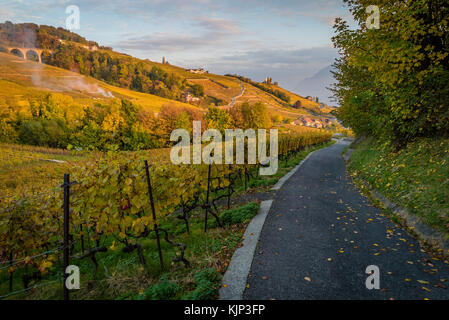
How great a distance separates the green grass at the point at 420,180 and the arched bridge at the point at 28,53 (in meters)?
163

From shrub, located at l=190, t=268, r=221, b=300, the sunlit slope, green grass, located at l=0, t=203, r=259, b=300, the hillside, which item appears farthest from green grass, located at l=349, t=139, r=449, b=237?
the hillside

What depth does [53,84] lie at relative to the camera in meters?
92.3

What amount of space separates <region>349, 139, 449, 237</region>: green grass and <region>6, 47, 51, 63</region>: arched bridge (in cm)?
16343

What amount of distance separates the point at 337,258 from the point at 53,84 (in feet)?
390

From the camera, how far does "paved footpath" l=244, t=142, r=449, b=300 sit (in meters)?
3.55

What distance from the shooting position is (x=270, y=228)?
6016 mm

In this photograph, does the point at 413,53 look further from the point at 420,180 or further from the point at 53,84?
the point at 53,84

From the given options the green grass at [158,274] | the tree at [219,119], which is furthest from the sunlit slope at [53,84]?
the green grass at [158,274]

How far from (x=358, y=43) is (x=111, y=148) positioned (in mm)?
10050

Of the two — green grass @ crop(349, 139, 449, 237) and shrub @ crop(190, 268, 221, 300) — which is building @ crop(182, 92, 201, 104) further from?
shrub @ crop(190, 268, 221, 300)
